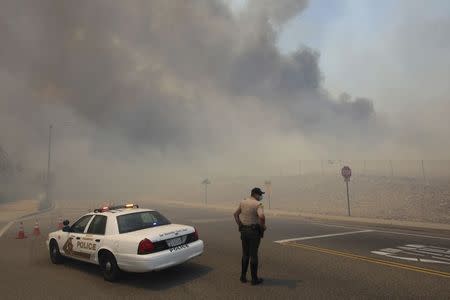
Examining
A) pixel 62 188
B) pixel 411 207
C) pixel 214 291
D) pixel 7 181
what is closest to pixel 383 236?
pixel 214 291

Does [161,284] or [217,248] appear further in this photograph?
[217,248]

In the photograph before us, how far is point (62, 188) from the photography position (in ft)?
241

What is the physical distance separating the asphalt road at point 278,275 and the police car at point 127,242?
1.31ft

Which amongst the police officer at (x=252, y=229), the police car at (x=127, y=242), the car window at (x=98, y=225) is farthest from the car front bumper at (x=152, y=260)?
the police officer at (x=252, y=229)

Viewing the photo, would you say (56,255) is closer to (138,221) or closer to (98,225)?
(98,225)

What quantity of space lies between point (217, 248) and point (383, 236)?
240 inches

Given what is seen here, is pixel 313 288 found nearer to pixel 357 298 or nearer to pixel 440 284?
pixel 357 298

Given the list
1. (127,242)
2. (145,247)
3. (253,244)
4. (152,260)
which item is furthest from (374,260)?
(127,242)

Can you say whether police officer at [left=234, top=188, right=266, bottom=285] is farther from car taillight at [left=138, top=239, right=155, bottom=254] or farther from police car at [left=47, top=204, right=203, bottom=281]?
car taillight at [left=138, top=239, right=155, bottom=254]

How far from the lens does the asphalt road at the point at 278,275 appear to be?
20.8 feet

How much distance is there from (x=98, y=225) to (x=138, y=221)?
868 millimetres

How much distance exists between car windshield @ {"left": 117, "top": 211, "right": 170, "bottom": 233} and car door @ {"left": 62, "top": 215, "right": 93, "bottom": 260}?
1.10m

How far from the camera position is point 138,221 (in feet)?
26.2

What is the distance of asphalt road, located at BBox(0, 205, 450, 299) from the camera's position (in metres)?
6.34
